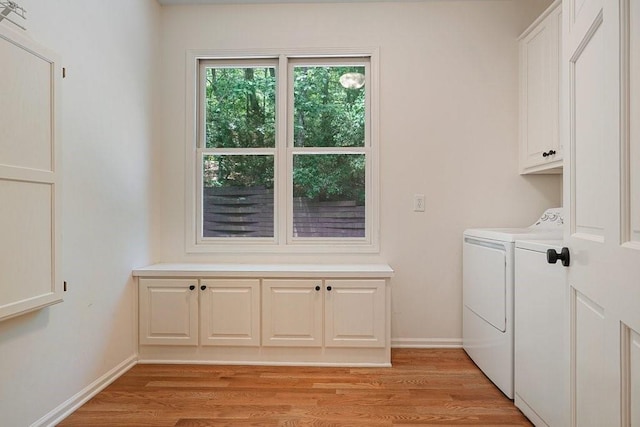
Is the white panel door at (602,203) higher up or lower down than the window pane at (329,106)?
lower down

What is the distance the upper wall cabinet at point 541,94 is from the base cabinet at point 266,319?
131 centimetres

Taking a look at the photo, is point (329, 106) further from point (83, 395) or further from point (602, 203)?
point (83, 395)

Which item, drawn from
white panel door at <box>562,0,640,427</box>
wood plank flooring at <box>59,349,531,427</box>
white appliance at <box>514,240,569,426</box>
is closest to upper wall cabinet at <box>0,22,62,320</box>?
wood plank flooring at <box>59,349,531,427</box>

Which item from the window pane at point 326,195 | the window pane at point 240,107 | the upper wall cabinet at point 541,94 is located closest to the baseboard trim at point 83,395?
the window pane at point 326,195

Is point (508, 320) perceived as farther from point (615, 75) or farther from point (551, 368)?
point (615, 75)

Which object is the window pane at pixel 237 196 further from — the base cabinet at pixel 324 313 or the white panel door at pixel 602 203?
the white panel door at pixel 602 203

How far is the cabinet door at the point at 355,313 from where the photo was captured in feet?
8.51

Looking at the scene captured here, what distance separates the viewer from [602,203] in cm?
106

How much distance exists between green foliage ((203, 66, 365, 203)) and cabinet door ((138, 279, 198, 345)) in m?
0.89

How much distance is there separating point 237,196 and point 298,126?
746mm

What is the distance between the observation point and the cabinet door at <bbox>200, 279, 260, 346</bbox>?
103 inches

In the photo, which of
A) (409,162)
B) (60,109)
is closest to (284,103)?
(409,162)

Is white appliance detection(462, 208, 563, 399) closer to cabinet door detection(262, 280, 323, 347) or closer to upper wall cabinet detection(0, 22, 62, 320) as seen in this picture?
cabinet door detection(262, 280, 323, 347)

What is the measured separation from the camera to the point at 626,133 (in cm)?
94
